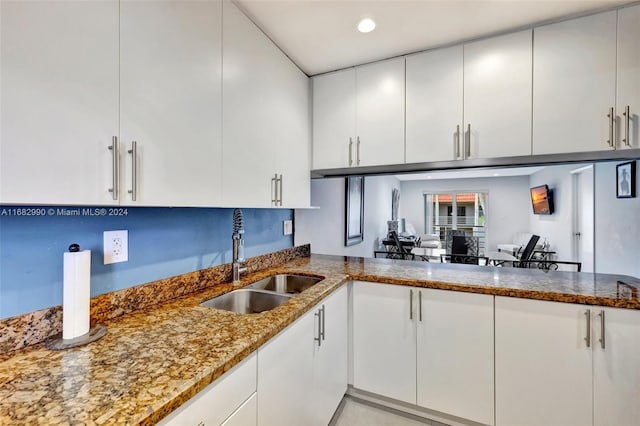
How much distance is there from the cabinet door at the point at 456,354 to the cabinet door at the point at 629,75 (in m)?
1.12

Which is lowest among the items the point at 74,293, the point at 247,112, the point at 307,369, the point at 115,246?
the point at 307,369

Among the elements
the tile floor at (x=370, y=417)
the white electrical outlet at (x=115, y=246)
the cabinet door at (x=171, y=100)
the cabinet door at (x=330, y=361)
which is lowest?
the tile floor at (x=370, y=417)

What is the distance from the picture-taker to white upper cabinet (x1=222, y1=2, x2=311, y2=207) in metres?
1.33

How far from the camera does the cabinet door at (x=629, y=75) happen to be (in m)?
1.42

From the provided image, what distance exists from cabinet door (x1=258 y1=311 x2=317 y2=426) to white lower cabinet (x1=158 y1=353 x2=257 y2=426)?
0.05 m

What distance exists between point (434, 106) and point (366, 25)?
2.20 ft

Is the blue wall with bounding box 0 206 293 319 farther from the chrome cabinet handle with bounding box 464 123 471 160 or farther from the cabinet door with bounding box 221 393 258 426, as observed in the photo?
the chrome cabinet handle with bounding box 464 123 471 160

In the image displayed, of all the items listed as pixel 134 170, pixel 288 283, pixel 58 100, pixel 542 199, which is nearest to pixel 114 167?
pixel 134 170

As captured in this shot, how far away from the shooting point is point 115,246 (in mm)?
1109

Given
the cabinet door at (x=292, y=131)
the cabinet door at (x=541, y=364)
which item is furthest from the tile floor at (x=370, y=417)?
the cabinet door at (x=292, y=131)

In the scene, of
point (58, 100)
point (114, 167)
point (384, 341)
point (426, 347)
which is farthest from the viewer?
point (384, 341)

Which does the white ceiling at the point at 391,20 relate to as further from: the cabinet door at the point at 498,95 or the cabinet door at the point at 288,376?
the cabinet door at the point at 288,376

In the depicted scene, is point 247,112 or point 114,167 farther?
point 247,112

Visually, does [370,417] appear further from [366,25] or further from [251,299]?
[366,25]
